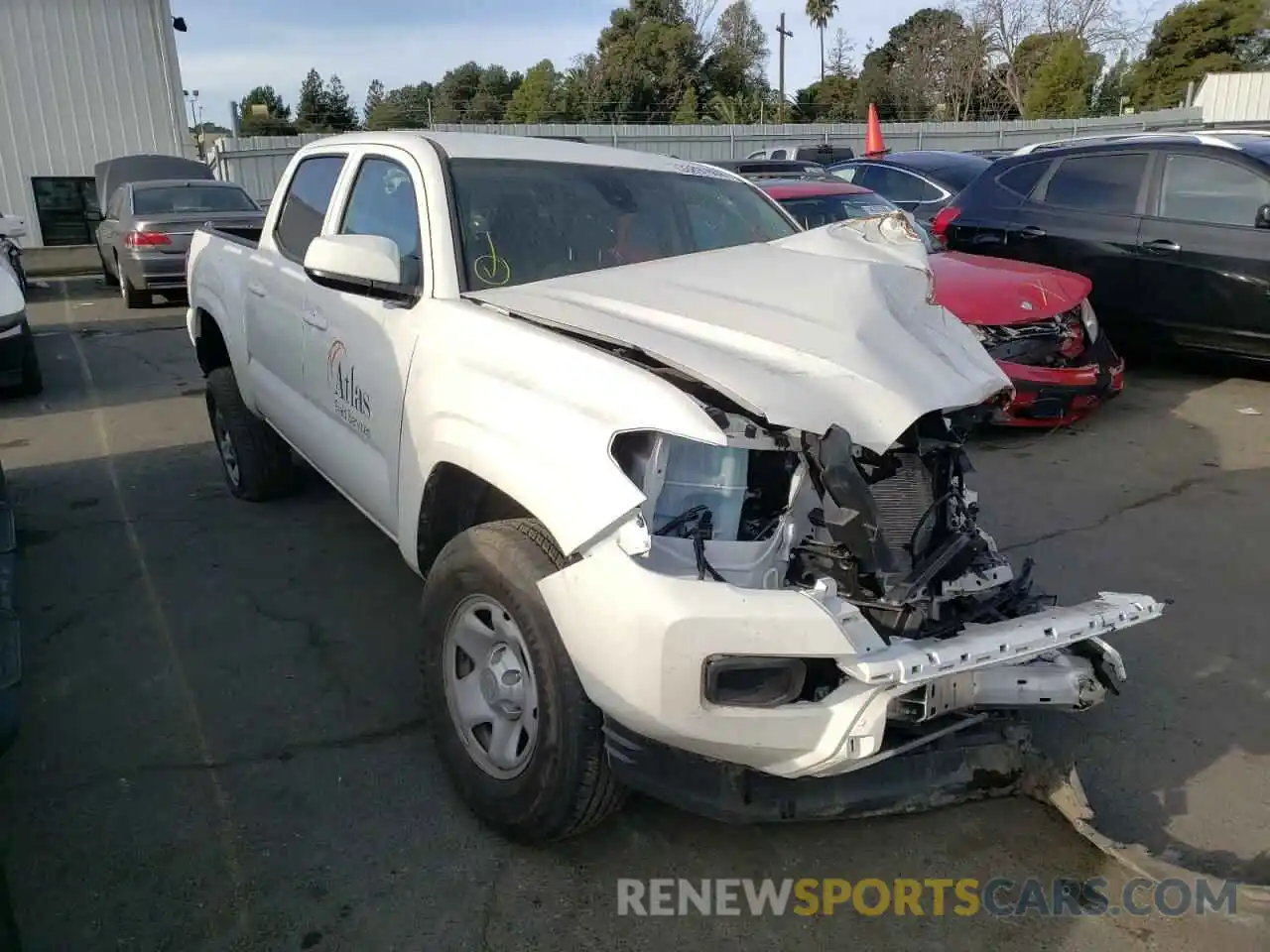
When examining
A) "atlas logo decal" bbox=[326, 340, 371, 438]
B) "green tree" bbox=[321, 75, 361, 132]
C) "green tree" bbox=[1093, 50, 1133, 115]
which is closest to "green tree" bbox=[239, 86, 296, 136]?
"green tree" bbox=[321, 75, 361, 132]

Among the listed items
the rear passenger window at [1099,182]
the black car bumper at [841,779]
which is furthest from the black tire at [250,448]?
the rear passenger window at [1099,182]

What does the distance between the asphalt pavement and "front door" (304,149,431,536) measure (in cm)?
74

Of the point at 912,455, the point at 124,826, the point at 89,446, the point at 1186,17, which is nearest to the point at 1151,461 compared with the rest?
the point at 912,455

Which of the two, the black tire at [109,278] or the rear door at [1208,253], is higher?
the rear door at [1208,253]

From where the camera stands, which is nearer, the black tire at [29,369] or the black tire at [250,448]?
the black tire at [250,448]

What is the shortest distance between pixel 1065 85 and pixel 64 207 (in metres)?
37.5

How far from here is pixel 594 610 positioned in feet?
7.56

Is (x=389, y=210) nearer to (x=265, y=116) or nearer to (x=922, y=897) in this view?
(x=922, y=897)

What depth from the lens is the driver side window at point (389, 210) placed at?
11.2ft

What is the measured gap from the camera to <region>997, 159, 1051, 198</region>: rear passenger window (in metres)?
8.27

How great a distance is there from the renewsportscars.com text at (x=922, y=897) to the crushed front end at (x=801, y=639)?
0.27 m

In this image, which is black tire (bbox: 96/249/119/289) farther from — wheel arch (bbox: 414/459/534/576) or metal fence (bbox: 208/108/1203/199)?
wheel arch (bbox: 414/459/534/576)

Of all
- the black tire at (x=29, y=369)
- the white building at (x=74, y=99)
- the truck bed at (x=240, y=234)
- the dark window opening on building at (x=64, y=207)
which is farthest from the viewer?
the dark window opening on building at (x=64, y=207)

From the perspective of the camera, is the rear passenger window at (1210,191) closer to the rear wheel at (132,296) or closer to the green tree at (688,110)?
the rear wheel at (132,296)
